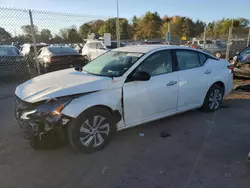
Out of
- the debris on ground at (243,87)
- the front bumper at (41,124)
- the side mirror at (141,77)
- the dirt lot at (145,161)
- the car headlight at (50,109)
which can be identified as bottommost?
the dirt lot at (145,161)

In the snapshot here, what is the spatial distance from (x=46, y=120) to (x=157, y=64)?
2.20 metres

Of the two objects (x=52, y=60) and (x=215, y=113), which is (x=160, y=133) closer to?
(x=215, y=113)

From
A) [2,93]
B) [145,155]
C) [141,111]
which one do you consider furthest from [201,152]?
[2,93]

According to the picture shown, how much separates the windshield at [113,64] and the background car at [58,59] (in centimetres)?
537

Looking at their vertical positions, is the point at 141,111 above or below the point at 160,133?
above

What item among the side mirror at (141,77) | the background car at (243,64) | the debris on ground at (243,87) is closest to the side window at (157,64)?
the side mirror at (141,77)

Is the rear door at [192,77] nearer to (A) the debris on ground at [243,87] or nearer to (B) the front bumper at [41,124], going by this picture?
(B) the front bumper at [41,124]

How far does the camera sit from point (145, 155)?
11.8ft

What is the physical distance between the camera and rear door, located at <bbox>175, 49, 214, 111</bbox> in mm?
4672

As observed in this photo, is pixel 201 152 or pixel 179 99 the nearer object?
pixel 201 152

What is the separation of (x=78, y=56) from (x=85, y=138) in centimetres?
766

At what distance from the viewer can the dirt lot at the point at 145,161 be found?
2.97 meters

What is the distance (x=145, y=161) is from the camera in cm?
342

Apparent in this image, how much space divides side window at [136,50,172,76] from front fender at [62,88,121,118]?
677 mm
